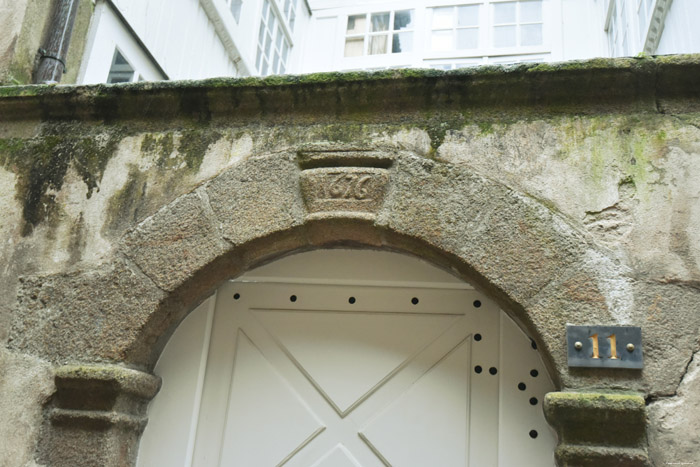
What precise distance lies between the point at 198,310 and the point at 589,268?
5.15 ft

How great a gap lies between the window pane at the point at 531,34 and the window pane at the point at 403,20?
3.64 feet

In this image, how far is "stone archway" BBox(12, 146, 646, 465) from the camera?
2.16m

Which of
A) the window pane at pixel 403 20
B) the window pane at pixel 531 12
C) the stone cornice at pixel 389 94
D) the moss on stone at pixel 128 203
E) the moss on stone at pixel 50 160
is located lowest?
the moss on stone at pixel 128 203

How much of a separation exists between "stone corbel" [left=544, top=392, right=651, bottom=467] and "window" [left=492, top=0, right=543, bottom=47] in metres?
4.45

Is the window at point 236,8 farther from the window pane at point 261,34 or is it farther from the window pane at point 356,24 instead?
the window pane at point 356,24

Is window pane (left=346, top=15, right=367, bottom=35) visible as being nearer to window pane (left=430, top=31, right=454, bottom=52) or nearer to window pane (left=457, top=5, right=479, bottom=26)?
window pane (left=430, top=31, right=454, bottom=52)

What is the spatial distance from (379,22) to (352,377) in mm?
4891

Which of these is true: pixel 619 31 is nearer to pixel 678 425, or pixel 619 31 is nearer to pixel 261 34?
pixel 261 34

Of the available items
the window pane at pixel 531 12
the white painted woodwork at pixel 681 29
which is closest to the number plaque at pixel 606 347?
the white painted woodwork at pixel 681 29

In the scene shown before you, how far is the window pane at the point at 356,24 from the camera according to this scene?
655cm

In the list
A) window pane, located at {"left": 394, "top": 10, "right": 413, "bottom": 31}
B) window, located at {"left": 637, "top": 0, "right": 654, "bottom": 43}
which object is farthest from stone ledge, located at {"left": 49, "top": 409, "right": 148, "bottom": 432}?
window pane, located at {"left": 394, "top": 10, "right": 413, "bottom": 31}

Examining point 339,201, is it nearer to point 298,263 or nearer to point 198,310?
point 298,263

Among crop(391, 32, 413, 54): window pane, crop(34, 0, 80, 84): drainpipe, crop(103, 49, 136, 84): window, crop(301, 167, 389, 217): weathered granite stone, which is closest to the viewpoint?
crop(301, 167, 389, 217): weathered granite stone

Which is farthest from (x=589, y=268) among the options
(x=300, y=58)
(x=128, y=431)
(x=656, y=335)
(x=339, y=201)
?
(x=300, y=58)
